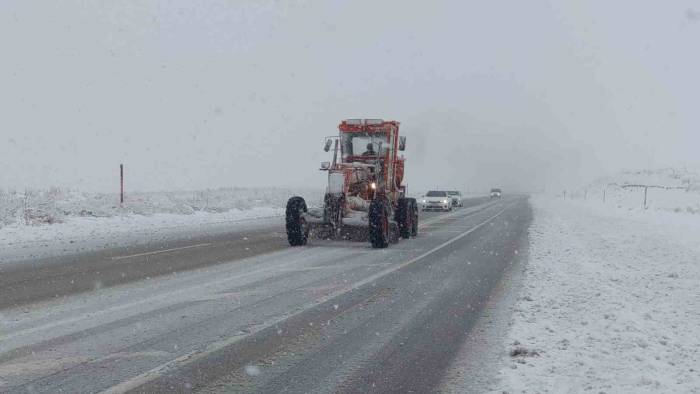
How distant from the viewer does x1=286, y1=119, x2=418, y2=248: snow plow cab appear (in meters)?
14.7

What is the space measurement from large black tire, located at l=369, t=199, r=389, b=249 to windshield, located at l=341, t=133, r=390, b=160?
2.71 meters

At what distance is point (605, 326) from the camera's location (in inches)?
251

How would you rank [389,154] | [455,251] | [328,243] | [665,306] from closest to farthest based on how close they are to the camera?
[665,306], [455,251], [328,243], [389,154]

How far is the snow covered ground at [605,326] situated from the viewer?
15.2 ft

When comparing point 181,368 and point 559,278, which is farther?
point 559,278

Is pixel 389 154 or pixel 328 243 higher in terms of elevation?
pixel 389 154

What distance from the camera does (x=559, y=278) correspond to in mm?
9680

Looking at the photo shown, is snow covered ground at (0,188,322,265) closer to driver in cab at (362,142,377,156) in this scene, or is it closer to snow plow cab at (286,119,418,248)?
snow plow cab at (286,119,418,248)

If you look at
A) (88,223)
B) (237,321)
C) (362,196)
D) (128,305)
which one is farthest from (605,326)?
(88,223)

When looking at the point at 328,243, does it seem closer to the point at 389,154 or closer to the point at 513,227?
the point at 389,154

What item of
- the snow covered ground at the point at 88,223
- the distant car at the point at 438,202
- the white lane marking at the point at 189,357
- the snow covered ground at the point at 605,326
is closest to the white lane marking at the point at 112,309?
the white lane marking at the point at 189,357

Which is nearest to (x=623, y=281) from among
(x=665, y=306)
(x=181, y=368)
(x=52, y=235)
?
(x=665, y=306)

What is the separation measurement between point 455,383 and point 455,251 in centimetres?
962

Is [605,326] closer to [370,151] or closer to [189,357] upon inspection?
[189,357]
